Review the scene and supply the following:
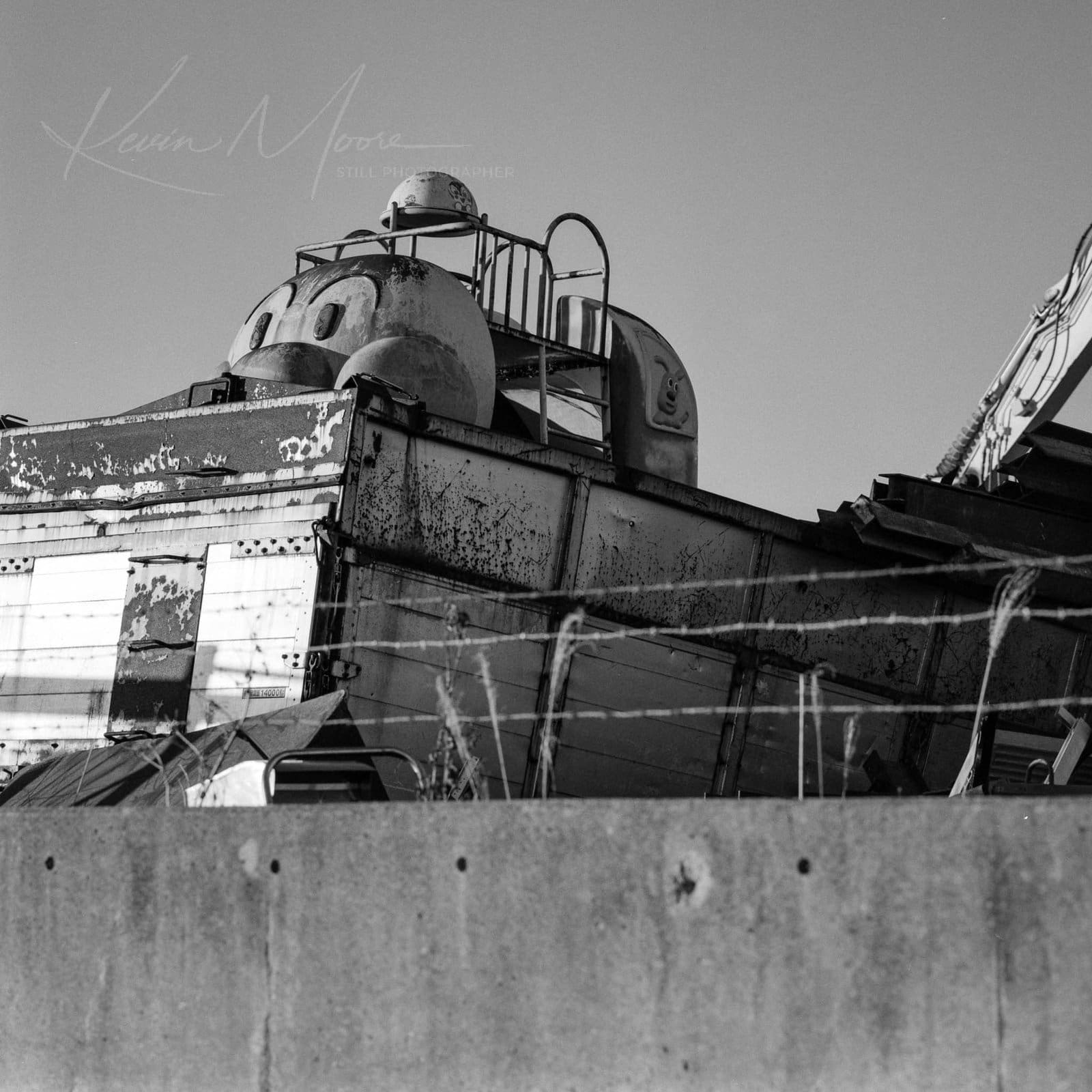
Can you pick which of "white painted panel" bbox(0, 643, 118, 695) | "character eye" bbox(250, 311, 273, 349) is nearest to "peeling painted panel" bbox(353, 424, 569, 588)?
"white painted panel" bbox(0, 643, 118, 695)

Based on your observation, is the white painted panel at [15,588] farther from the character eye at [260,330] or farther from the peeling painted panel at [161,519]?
the character eye at [260,330]

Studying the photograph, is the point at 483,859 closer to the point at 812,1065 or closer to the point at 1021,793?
the point at 812,1065

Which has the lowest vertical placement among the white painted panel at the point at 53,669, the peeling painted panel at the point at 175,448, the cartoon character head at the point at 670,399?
the white painted panel at the point at 53,669

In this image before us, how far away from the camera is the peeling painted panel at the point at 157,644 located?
792 cm

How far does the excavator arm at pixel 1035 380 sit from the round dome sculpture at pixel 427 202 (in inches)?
190

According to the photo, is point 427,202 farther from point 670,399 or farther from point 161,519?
point 161,519

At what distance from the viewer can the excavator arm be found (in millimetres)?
12383

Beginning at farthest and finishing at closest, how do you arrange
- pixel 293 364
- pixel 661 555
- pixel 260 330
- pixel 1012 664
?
pixel 260 330
pixel 1012 664
pixel 293 364
pixel 661 555

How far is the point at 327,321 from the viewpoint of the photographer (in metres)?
9.78

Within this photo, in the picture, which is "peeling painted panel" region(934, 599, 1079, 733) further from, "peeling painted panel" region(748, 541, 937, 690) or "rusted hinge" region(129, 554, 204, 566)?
"rusted hinge" region(129, 554, 204, 566)

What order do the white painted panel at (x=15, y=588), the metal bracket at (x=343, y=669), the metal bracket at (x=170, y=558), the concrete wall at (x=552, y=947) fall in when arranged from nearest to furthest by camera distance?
the concrete wall at (x=552, y=947)
the metal bracket at (x=343, y=669)
the metal bracket at (x=170, y=558)
the white painted panel at (x=15, y=588)

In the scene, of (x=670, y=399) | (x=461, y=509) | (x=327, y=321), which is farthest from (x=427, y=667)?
(x=670, y=399)

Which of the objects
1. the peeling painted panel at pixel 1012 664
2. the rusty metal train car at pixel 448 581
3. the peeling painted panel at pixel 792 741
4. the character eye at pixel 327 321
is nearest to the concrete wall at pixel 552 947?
the rusty metal train car at pixel 448 581

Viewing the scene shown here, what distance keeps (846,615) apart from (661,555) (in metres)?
1.44
